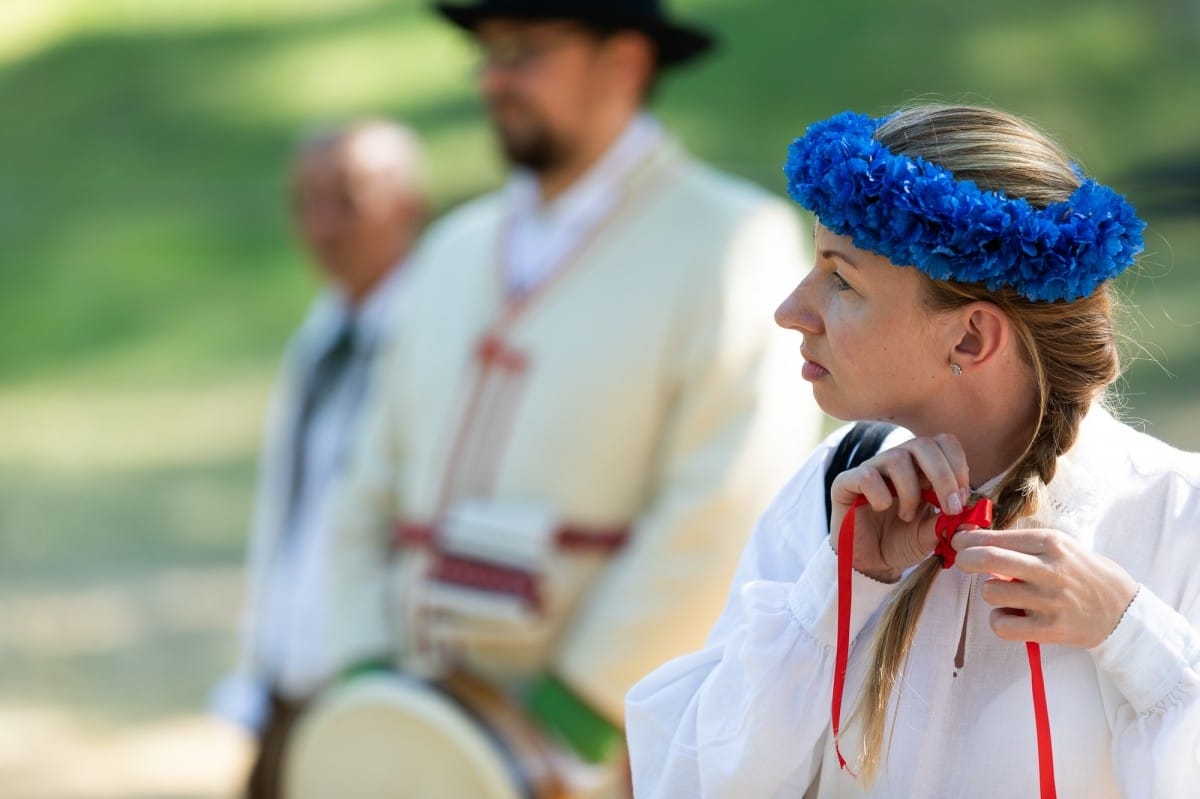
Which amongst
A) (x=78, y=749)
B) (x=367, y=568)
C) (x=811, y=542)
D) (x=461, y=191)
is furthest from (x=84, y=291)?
(x=811, y=542)

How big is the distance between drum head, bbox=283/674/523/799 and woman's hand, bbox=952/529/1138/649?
76.8 inches

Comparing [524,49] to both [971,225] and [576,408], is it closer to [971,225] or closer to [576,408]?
[576,408]

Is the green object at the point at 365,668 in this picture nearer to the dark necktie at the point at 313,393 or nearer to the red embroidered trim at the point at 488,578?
the red embroidered trim at the point at 488,578

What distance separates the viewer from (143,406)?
9.06 m

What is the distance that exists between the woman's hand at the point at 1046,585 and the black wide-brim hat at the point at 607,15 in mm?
2476

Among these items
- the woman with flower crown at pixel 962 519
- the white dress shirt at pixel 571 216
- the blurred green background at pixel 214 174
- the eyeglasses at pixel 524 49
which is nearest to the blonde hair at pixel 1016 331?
the woman with flower crown at pixel 962 519

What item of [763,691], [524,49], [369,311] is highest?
[524,49]

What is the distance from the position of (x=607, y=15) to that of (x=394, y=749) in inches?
66.6

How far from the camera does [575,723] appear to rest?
3693mm

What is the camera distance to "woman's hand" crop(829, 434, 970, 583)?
1797mm

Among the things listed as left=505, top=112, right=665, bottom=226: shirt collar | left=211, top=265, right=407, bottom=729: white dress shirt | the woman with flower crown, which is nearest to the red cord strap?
the woman with flower crown

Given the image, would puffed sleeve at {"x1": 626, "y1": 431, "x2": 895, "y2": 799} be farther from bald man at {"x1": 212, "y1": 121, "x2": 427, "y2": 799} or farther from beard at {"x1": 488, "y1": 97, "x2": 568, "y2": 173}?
bald man at {"x1": 212, "y1": 121, "x2": 427, "y2": 799}

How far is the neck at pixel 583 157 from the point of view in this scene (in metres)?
4.01

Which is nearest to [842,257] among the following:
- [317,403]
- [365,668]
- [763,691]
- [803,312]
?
[803,312]
